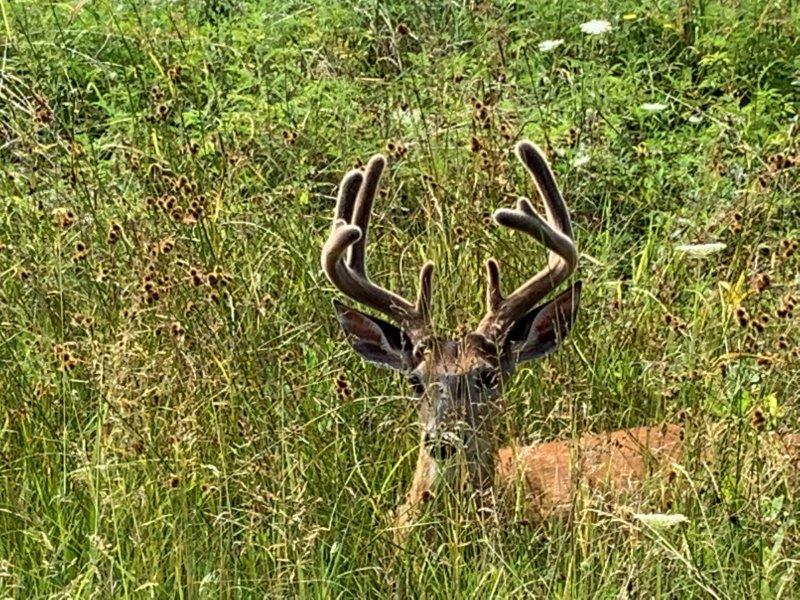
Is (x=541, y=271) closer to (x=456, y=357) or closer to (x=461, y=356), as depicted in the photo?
(x=456, y=357)

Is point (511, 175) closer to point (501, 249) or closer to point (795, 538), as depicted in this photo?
point (501, 249)

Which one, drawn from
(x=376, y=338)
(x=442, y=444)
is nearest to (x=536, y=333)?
(x=376, y=338)

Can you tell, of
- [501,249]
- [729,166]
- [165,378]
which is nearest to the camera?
[165,378]

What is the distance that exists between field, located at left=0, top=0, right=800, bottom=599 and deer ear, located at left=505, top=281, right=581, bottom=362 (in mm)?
85

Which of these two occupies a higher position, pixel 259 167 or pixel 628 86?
pixel 259 167

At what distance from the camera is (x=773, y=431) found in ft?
14.4

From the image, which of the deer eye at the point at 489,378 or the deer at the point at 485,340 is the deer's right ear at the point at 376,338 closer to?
the deer at the point at 485,340

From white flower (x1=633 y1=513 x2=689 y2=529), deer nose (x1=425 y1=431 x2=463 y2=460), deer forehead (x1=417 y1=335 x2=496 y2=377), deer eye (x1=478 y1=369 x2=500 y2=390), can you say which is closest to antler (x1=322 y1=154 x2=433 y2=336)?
deer forehead (x1=417 y1=335 x2=496 y2=377)

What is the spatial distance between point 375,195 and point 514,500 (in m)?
1.03

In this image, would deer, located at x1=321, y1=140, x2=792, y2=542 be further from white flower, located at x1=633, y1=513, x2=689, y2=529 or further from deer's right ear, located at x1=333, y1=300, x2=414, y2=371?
white flower, located at x1=633, y1=513, x2=689, y2=529

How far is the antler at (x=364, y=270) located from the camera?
17.0ft

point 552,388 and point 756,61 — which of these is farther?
point 756,61

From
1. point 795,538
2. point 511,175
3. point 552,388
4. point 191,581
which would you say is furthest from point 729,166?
point 191,581

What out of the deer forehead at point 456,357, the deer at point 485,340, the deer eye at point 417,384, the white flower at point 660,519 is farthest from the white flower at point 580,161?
the white flower at point 660,519
